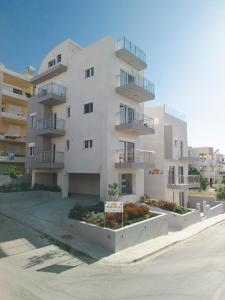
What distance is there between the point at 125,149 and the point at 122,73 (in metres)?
6.80

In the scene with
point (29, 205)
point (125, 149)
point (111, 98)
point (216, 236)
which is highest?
point (111, 98)

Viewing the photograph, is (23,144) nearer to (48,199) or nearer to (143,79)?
(48,199)

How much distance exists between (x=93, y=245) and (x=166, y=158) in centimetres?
1608

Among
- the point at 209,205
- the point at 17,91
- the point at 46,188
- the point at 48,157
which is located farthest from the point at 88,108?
the point at 17,91

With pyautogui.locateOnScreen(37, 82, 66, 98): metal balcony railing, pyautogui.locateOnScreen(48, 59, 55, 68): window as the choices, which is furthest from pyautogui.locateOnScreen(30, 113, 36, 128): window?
pyautogui.locateOnScreen(48, 59, 55, 68): window

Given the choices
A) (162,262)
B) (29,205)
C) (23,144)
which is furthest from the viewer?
(23,144)

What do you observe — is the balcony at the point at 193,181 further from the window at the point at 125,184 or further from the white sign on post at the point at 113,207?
the white sign on post at the point at 113,207

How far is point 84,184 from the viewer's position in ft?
79.2

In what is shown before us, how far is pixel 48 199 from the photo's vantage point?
69.4ft

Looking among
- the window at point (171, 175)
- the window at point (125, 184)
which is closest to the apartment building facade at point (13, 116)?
the window at point (125, 184)

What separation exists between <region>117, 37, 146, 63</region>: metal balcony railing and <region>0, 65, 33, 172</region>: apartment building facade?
1849cm

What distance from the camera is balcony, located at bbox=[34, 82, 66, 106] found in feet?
73.8

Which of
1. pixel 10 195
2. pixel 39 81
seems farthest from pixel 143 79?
pixel 10 195

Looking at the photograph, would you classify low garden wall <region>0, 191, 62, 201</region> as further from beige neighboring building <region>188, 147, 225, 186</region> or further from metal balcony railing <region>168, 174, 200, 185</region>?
beige neighboring building <region>188, 147, 225, 186</region>
